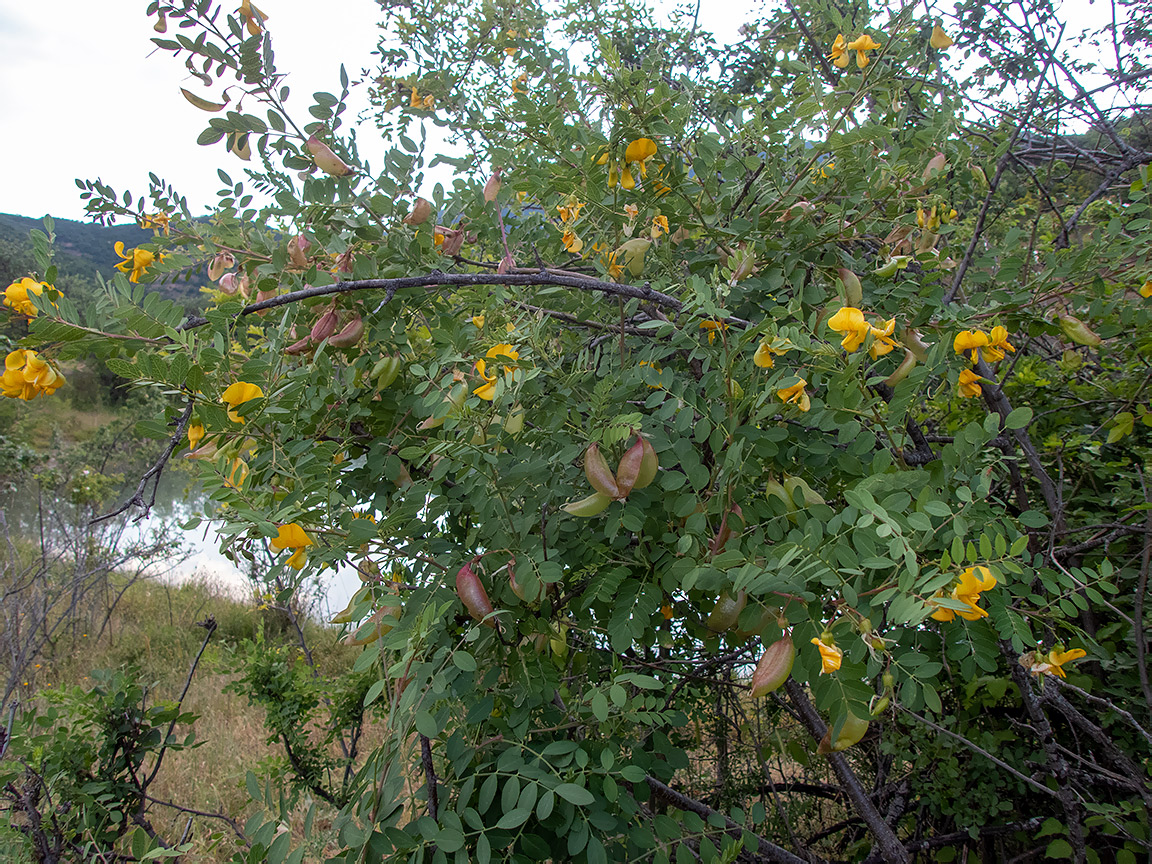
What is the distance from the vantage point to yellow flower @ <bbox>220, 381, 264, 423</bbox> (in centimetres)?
79

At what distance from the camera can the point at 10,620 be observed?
3230 mm

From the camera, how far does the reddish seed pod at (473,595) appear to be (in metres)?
0.85

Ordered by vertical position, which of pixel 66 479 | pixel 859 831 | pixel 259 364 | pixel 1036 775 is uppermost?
pixel 66 479

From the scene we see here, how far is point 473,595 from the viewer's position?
0.85 metres

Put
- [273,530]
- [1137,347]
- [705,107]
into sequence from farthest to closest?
[705,107] < [1137,347] < [273,530]

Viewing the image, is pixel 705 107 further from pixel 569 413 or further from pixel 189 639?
pixel 189 639

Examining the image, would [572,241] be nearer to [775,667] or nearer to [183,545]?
[775,667]

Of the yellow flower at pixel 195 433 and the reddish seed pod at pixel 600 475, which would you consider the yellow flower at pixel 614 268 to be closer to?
the reddish seed pod at pixel 600 475

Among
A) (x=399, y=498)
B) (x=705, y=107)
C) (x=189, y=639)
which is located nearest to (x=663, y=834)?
(x=399, y=498)

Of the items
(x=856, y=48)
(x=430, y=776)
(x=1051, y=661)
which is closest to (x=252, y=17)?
(x=856, y=48)

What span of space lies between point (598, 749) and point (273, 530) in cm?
58

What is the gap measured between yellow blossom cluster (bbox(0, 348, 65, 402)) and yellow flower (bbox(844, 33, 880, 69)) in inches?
50.5

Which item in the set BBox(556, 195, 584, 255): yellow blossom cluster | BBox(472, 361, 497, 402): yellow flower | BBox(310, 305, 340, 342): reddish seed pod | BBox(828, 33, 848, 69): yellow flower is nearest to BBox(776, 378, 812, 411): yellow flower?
BBox(472, 361, 497, 402): yellow flower

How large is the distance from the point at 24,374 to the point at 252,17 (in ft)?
2.05
